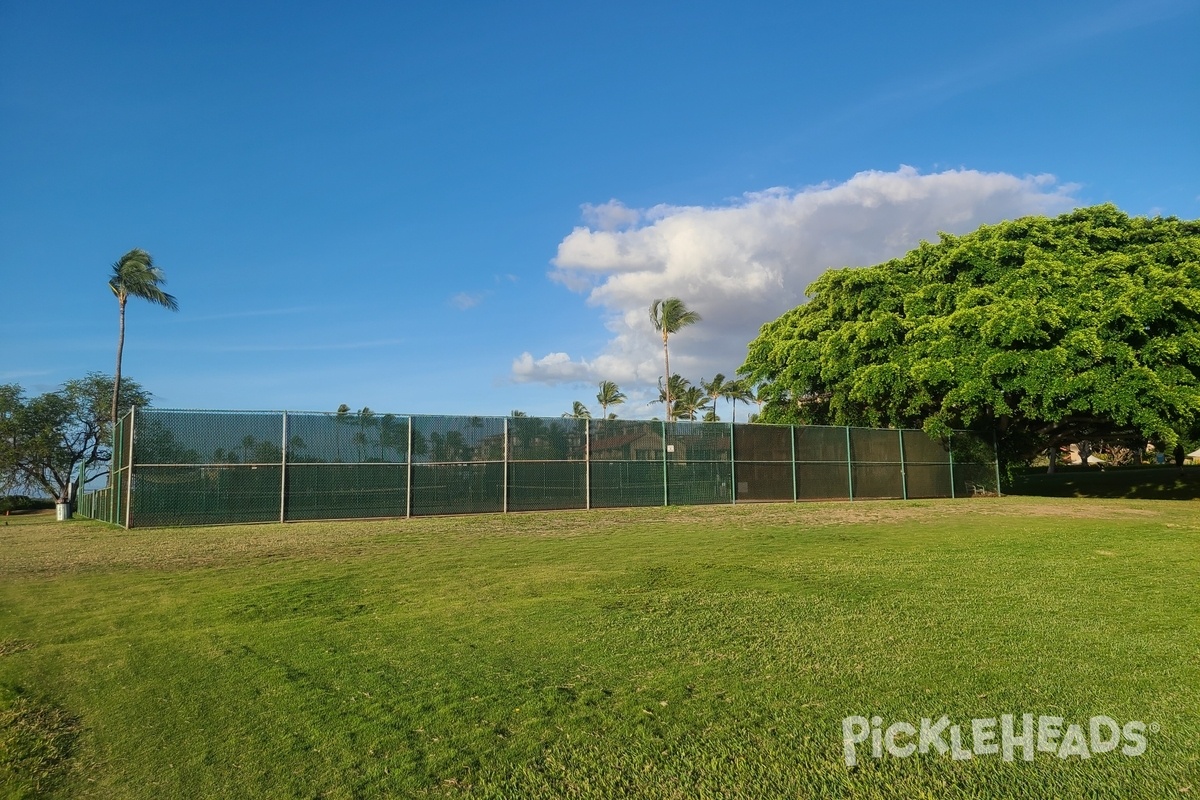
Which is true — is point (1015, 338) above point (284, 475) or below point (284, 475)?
above

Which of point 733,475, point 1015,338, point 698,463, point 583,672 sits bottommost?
point 583,672

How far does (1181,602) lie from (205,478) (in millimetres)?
16461

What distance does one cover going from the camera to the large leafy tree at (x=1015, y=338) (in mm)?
19594

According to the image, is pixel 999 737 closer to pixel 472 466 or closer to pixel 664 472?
pixel 472 466

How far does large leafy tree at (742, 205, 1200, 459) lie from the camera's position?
64.3 ft

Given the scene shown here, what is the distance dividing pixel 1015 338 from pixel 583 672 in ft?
64.8

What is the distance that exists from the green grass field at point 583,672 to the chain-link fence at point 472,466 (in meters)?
6.18

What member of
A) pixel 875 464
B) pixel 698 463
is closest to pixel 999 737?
pixel 698 463

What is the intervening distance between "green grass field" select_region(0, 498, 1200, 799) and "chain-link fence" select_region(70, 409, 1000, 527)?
6180 millimetres

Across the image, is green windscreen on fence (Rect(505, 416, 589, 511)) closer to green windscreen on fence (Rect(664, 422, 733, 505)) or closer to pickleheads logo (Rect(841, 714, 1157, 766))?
green windscreen on fence (Rect(664, 422, 733, 505))

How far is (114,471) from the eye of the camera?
684 inches

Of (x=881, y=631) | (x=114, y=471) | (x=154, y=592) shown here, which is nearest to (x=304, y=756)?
(x=881, y=631)

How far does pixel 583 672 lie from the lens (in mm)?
4477

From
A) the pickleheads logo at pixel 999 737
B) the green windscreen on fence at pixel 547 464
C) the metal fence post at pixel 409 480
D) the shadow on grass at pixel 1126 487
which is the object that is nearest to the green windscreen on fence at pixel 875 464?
the shadow on grass at pixel 1126 487
